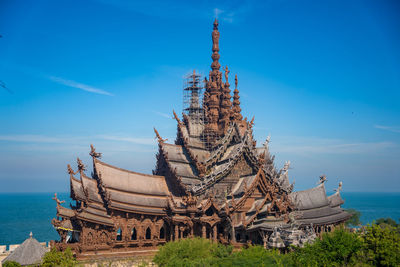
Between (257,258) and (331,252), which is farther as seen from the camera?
(257,258)

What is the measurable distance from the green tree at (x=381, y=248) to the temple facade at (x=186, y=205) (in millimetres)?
4095

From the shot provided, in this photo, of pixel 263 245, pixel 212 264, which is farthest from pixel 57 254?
pixel 263 245

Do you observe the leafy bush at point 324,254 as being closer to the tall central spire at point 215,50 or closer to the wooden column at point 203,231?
the wooden column at point 203,231

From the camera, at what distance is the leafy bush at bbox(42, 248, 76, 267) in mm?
28141

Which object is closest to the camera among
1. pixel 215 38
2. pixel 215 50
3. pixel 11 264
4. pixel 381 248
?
pixel 381 248

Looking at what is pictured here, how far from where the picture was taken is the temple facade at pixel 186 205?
31.9 metres

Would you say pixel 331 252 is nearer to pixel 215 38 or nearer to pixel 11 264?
pixel 11 264

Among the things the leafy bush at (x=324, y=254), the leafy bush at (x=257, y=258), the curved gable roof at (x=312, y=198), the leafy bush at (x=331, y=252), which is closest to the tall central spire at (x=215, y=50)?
the curved gable roof at (x=312, y=198)

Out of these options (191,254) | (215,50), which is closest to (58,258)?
(191,254)

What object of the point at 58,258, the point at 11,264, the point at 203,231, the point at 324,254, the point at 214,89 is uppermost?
the point at 214,89

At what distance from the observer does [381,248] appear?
75.8ft

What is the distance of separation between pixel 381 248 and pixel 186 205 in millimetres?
16162

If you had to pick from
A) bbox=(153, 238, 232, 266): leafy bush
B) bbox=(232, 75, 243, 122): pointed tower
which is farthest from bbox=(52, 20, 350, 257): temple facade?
bbox=(232, 75, 243, 122): pointed tower

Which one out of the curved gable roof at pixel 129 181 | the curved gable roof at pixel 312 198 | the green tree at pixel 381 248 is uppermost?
the curved gable roof at pixel 129 181
